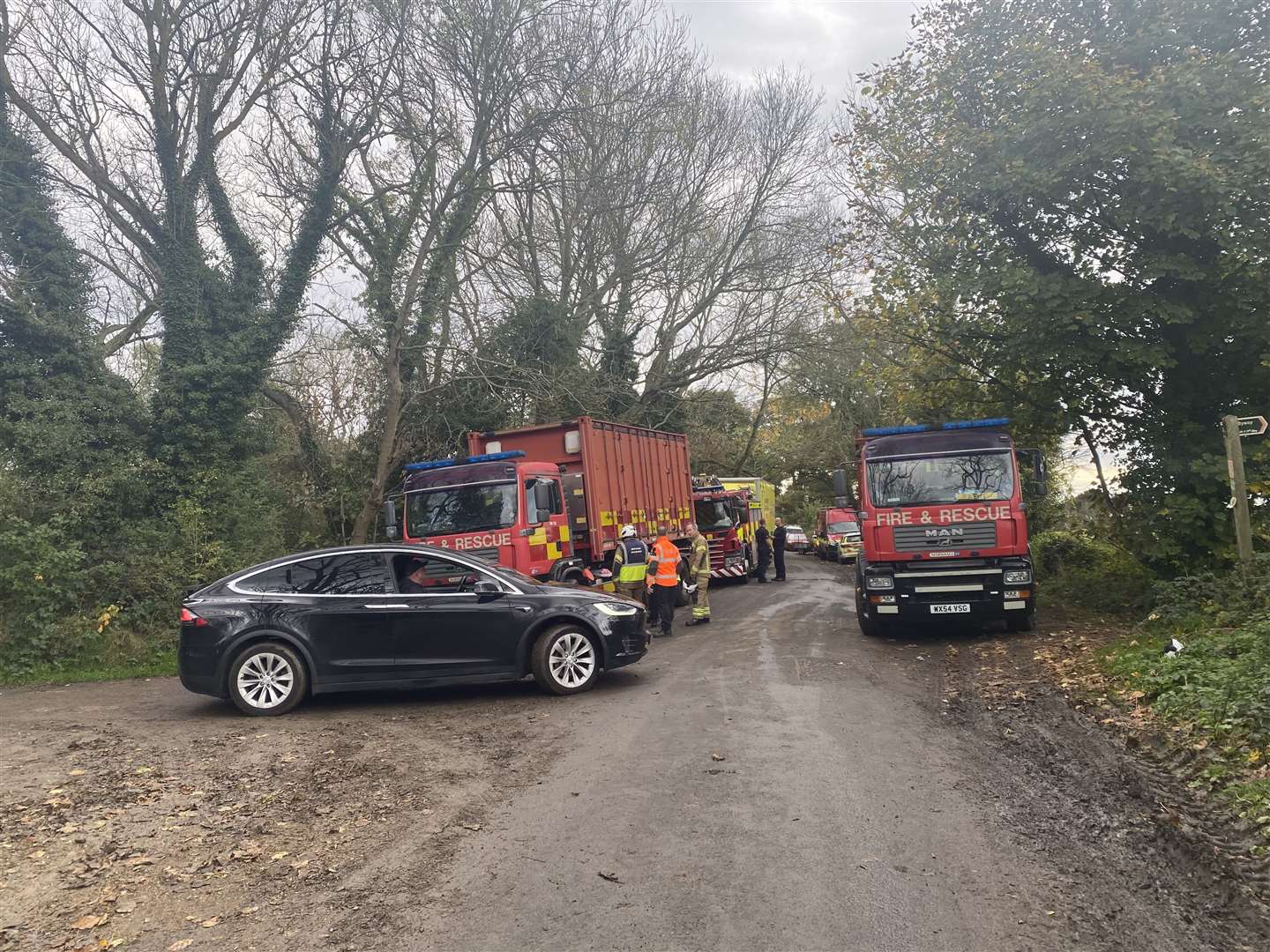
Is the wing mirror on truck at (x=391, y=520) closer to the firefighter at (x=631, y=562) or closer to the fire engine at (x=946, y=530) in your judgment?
the firefighter at (x=631, y=562)

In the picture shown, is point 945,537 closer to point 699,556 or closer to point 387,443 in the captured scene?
point 699,556

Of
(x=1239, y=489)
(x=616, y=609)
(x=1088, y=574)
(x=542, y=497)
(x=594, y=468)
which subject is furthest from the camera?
(x=1088, y=574)

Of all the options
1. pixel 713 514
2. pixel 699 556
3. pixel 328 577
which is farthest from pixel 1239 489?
pixel 713 514

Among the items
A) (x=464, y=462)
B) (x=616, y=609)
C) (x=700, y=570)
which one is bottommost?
(x=616, y=609)

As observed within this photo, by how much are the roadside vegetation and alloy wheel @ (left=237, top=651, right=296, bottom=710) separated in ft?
16.0

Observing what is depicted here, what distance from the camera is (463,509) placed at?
14805 millimetres

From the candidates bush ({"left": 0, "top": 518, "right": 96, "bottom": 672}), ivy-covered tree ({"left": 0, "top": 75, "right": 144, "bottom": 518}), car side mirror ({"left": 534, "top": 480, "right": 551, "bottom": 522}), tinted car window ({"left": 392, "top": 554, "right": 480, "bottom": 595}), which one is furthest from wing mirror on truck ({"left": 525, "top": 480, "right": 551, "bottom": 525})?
ivy-covered tree ({"left": 0, "top": 75, "right": 144, "bottom": 518})

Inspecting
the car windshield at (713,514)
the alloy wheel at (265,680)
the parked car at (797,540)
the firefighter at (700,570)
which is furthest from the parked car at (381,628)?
the parked car at (797,540)

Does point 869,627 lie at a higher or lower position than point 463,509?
lower

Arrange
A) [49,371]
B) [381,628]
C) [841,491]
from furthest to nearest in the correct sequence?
[49,371] → [841,491] → [381,628]

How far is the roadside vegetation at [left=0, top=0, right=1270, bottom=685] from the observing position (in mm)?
12820

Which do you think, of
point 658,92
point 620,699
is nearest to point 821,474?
point 658,92

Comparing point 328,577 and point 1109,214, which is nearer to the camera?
point 328,577

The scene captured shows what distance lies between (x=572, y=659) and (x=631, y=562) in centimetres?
561
